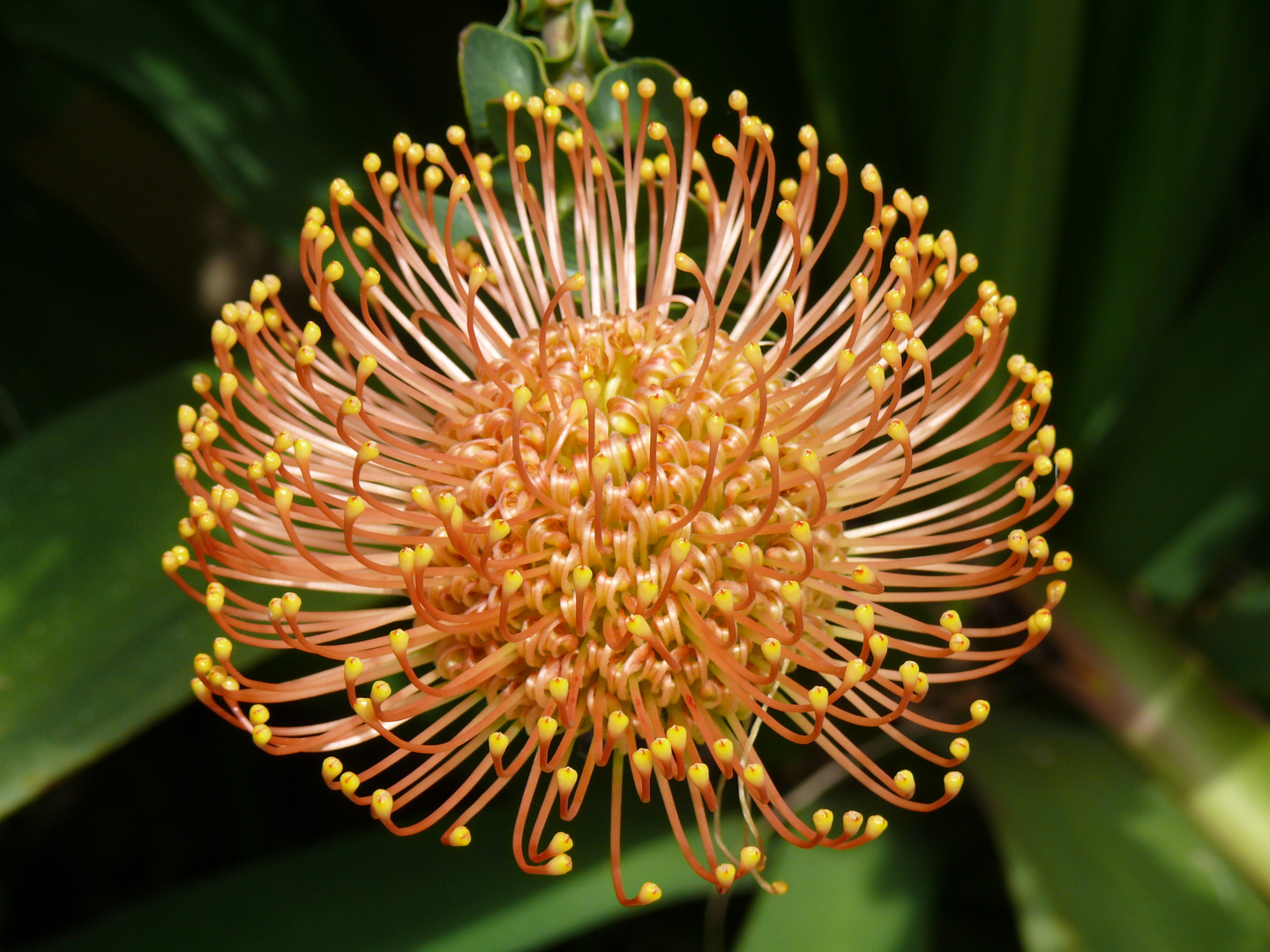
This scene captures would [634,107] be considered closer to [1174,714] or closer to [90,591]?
[90,591]

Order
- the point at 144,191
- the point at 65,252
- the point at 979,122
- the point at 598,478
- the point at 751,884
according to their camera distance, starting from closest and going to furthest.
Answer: the point at 598,478
the point at 979,122
the point at 751,884
the point at 65,252
the point at 144,191

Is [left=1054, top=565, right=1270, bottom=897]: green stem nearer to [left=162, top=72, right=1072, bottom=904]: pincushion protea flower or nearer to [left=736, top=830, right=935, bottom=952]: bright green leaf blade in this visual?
[left=736, top=830, right=935, bottom=952]: bright green leaf blade

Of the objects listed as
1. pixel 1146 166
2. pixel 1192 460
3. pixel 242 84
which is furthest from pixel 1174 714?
pixel 242 84

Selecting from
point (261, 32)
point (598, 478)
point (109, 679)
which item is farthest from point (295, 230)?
point (598, 478)

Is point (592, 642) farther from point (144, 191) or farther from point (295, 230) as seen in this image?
point (144, 191)

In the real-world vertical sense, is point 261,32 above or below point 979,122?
below

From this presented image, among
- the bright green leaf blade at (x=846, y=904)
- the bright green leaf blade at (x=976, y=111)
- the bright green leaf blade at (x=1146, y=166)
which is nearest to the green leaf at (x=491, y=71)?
the bright green leaf blade at (x=976, y=111)

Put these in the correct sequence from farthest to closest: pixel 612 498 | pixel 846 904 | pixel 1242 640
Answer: pixel 1242 640
pixel 846 904
pixel 612 498

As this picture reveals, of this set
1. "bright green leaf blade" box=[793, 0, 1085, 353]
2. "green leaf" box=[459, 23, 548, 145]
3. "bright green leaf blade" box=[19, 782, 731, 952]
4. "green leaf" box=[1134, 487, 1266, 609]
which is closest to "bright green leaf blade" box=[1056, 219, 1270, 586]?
"green leaf" box=[1134, 487, 1266, 609]
